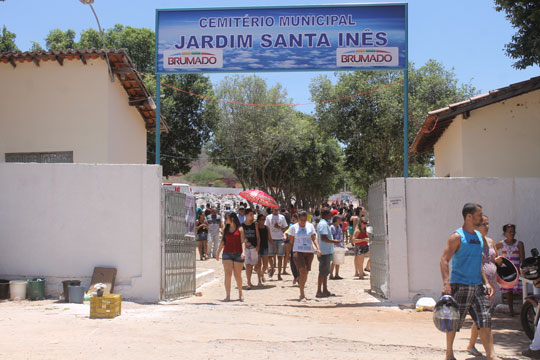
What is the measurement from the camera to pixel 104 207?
35.4 feet

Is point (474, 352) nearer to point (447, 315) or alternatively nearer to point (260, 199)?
point (447, 315)

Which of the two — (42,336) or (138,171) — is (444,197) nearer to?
(138,171)

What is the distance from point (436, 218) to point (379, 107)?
16.1 meters

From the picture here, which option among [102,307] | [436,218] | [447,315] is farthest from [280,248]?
[447,315]

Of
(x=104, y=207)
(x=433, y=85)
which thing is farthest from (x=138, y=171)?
(x=433, y=85)

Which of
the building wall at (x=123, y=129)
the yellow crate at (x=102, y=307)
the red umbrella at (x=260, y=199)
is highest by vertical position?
the building wall at (x=123, y=129)

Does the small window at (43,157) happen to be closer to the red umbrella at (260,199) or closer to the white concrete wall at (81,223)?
the white concrete wall at (81,223)

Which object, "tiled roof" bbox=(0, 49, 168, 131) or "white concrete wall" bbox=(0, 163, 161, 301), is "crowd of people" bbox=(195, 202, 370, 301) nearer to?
"white concrete wall" bbox=(0, 163, 161, 301)

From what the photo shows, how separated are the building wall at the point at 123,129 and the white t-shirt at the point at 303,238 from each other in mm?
5250

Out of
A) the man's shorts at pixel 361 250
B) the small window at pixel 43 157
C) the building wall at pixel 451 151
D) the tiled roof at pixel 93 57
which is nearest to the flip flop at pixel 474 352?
the building wall at pixel 451 151

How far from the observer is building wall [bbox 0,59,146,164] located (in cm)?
1421

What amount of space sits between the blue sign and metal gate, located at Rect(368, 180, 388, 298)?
250 cm

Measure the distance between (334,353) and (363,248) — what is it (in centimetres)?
875

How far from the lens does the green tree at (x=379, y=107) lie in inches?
1020
